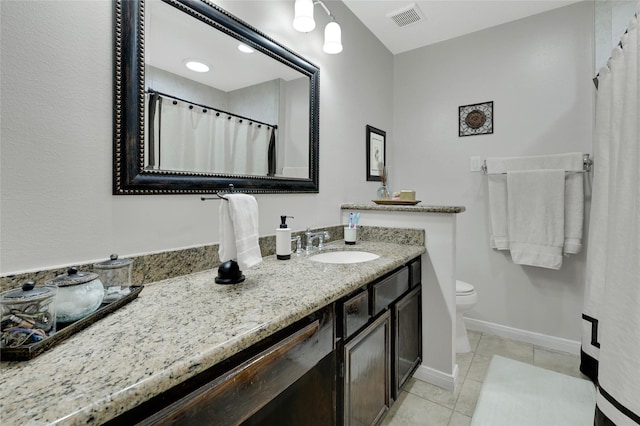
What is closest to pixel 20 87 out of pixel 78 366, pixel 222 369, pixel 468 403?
pixel 78 366

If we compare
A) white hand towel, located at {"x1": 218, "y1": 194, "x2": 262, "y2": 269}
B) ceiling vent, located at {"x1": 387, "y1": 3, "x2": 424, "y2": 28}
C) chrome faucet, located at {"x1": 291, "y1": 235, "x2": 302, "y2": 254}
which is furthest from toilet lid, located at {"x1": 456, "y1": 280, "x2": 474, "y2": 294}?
ceiling vent, located at {"x1": 387, "y1": 3, "x2": 424, "y2": 28}

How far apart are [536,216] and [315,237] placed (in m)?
1.69

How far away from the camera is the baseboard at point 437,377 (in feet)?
5.68

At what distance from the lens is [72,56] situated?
88 cm

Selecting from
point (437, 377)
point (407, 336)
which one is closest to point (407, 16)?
point (407, 336)

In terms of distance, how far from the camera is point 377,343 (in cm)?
129

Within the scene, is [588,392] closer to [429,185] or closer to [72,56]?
[429,185]

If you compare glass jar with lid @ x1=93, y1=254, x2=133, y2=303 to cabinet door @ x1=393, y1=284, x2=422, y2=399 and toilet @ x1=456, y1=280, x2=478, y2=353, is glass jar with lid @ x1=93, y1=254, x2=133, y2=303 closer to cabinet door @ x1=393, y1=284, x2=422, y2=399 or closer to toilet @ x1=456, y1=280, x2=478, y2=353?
cabinet door @ x1=393, y1=284, x2=422, y2=399

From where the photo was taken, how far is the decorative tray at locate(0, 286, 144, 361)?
55cm

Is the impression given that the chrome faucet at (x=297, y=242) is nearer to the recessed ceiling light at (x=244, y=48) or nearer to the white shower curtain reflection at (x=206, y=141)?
the white shower curtain reflection at (x=206, y=141)

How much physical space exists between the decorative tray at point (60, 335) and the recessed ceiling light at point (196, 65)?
2.91 feet

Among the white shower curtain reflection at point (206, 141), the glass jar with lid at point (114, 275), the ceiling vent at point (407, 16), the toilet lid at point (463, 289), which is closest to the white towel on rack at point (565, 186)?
the toilet lid at point (463, 289)

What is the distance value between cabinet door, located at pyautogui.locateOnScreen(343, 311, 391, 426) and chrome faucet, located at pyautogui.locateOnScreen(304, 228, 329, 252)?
1.86 ft

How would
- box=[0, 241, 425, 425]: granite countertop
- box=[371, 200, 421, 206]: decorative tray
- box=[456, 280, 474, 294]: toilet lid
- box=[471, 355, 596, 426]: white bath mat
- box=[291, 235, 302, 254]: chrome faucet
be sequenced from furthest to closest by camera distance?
box=[456, 280, 474, 294]: toilet lid < box=[371, 200, 421, 206]: decorative tray < box=[291, 235, 302, 254]: chrome faucet < box=[471, 355, 596, 426]: white bath mat < box=[0, 241, 425, 425]: granite countertop
